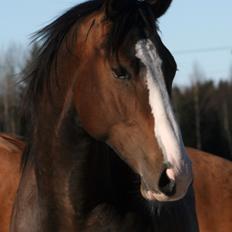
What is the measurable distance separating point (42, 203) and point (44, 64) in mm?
775

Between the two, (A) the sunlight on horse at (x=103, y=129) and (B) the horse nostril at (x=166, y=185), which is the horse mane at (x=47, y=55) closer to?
(A) the sunlight on horse at (x=103, y=129)

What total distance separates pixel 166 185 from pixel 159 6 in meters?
1.11

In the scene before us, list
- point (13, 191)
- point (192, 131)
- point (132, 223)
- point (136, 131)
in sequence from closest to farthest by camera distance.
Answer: point (136, 131)
point (132, 223)
point (13, 191)
point (192, 131)

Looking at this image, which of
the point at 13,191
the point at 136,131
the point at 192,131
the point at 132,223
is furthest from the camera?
the point at 192,131

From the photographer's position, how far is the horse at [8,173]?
20.8ft

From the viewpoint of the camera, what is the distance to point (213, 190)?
6.54 m

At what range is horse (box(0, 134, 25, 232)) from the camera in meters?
6.35

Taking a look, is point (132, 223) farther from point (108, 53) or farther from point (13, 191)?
point (13, 191)

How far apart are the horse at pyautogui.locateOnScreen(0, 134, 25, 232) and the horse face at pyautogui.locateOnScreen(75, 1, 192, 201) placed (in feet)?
9.10

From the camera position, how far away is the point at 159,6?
3.96 meters

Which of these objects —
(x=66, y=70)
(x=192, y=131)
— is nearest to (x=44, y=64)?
(x=66, y=70)

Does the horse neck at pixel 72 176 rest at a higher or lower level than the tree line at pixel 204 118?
higher

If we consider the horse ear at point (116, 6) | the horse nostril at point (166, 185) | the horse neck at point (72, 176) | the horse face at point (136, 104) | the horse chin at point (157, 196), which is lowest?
the horse neck at point (72, 176)

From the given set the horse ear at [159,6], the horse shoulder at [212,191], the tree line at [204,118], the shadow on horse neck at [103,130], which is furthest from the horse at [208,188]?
the tree line at [204,118]
